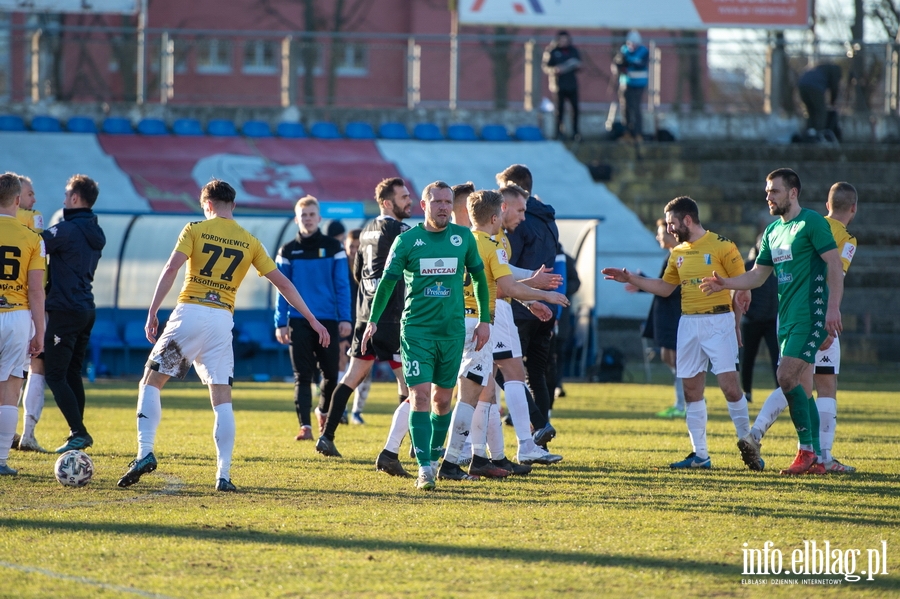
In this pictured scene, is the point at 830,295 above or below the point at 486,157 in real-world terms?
below

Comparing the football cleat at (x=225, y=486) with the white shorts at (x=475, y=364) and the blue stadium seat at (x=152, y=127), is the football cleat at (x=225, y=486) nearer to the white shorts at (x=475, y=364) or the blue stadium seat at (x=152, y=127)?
the white shorts at (x=475, y=364)

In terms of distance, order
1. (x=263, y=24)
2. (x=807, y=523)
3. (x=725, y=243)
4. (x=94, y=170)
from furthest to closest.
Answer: (x=263, y=24), (x=94, y=170), (x=725, y=243), (x=807, y=523)

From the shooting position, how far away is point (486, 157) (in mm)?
25734

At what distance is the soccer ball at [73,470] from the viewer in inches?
308

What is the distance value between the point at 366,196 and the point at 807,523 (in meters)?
18.3

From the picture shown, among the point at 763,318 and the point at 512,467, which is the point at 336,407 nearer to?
the point at 512,467

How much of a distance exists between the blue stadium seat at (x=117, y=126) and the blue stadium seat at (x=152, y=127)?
0.25 meters

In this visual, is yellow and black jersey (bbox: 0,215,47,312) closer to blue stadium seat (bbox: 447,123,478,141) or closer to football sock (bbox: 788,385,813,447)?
football sock (bbox: 788,385,813,447)

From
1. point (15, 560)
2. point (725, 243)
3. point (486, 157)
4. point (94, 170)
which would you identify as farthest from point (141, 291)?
point (15, 560)

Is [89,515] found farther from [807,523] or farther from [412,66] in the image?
[412,66]

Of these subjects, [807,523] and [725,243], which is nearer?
[807,523]

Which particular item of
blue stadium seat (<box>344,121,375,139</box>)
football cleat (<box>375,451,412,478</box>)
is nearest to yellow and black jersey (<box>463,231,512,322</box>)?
football cleat (<box>375,451,412,478</box>)

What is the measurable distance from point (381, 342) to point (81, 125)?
1882cm

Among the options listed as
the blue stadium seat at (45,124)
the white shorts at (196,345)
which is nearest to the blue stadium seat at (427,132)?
the blue stadium seat at (45,124)
